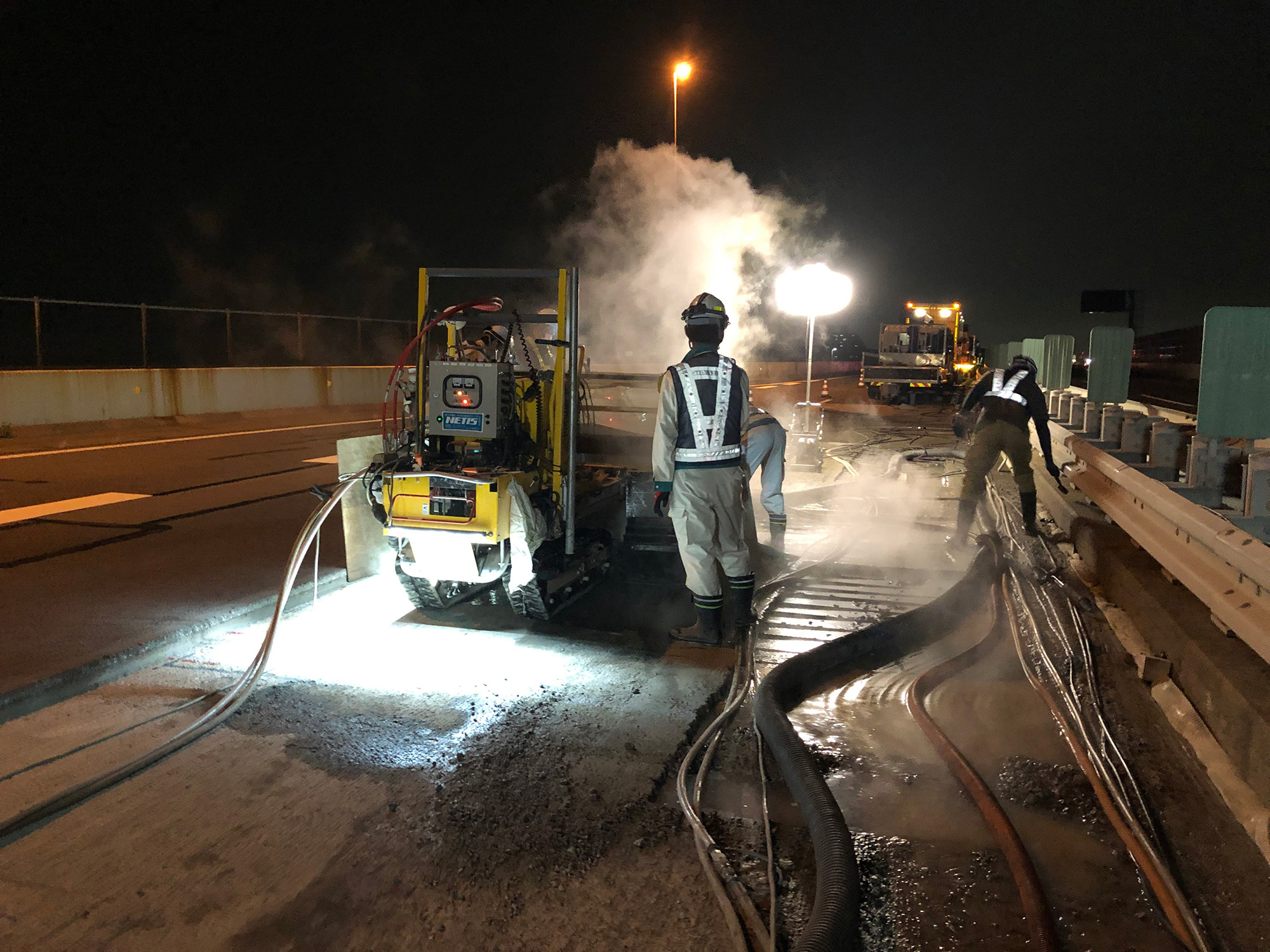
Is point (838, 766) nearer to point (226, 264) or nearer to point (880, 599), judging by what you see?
point (880, 599)

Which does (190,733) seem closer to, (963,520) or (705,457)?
(705,457)

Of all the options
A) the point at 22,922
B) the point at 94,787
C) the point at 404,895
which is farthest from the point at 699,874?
the point at 94,787

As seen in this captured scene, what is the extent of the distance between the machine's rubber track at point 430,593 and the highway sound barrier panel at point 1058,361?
41.2 feet

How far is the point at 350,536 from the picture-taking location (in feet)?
19.6

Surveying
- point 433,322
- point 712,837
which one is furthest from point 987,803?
point 433,322

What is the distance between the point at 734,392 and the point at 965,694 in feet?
6.63

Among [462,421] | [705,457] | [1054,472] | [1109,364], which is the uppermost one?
[1109,364]

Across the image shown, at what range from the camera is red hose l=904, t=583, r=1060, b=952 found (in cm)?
261

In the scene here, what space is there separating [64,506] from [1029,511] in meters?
9.26

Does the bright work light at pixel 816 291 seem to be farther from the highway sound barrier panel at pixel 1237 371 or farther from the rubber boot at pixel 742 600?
the rubber boot at pixel 742 600

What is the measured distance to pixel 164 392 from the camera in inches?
672

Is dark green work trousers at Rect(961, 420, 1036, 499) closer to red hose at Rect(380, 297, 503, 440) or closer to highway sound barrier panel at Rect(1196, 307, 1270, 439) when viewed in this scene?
highway sound barrier panel at Rect(1196, 307, 1270, 439)

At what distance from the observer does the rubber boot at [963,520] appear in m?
7.53

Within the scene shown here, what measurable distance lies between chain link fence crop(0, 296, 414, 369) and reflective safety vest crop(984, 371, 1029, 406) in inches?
877
